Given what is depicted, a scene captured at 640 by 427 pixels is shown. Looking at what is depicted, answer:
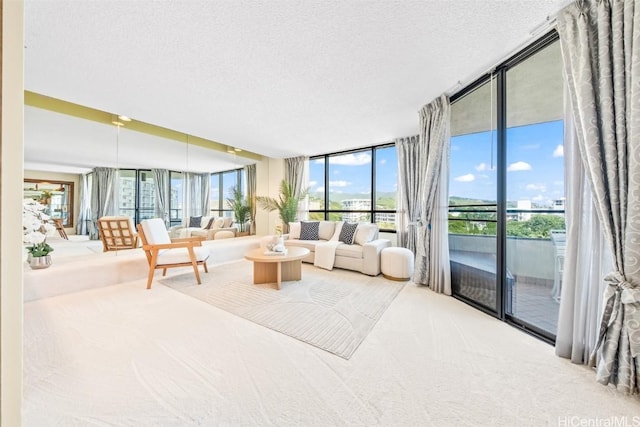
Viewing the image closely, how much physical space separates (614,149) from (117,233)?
18.2 feet

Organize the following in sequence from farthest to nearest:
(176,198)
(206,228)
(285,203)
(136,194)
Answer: (285,203), (206,228), (176,198), (136,194)

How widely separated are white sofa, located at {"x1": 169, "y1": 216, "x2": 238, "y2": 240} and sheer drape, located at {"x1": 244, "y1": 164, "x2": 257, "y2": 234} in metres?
0.51

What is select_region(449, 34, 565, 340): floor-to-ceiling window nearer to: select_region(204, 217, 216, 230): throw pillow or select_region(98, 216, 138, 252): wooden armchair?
select_region(204, 217, 216, 230): throw pillow

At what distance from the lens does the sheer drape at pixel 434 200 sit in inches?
119

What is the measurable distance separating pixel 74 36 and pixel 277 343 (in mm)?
2879

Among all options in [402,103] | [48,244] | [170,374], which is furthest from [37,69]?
[402,103]

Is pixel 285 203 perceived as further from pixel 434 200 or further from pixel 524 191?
pixel 524 191

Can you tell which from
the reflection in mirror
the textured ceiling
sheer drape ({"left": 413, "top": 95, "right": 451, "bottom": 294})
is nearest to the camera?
the textured ceiling

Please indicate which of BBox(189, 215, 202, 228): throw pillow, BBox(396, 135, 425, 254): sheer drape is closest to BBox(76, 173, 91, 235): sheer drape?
BBox(189, 215, 202, 228): throw pillow

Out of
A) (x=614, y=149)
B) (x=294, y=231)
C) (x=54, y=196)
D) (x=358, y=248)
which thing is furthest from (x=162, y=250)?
(x=614, y=149)

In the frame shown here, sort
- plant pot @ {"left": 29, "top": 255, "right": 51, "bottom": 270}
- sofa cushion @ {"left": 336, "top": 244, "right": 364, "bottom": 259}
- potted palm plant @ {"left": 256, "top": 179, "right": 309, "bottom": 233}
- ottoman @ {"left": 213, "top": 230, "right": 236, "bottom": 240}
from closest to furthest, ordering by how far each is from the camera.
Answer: plant pot @ {"left": 29, "top": 255, "right": 51, "bottom": 270} → sofa cushion @ {"left": 336, "top": 244, "right": 364, "bottom": 259} → ottoman @ {"left": 213, "top": 230, "right": 236, "bottom": 240} → potted palm plant @ {"left": 256, "top": 179, "right": 309, "bottom": 233}

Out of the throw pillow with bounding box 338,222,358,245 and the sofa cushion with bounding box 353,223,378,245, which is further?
the throw pillow with bounding box 338,222,358,245

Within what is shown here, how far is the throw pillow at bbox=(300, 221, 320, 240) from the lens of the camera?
16.0 feet

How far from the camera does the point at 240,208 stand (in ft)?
18.6
